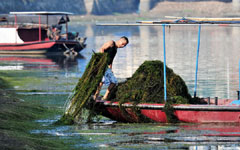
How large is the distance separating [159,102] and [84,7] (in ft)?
483

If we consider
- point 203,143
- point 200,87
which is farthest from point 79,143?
point 200,87

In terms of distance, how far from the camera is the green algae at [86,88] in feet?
47.2

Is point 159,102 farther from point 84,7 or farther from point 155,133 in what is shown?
point 84,7

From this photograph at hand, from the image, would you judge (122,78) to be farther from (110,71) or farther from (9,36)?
(9,36)

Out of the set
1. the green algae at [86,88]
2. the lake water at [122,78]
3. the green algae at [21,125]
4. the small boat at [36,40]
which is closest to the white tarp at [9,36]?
the small boat at [36,40]

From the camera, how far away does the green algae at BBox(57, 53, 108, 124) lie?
1439 cm

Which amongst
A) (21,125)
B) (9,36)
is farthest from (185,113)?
(9,36)

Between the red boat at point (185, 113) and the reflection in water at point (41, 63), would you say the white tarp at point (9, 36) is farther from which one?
the red boat at point (185, 113)

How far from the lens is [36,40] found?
153 ft

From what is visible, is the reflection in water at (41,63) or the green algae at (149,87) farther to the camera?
the reflection in water at (41,63)

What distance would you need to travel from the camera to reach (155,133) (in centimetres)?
1308

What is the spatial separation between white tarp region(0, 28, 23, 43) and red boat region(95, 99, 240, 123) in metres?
32.0

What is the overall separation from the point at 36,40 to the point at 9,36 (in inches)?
86.9

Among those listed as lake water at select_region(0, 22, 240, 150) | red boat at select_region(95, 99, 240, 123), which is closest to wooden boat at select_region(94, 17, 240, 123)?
red boat at select_region(95, 99, 240, 123)
